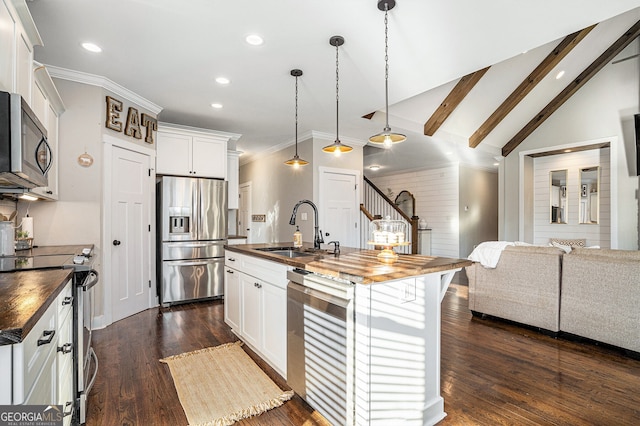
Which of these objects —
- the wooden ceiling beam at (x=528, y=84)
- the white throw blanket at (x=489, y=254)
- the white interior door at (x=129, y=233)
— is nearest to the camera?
the white throw blanket at (x=489, y=254)

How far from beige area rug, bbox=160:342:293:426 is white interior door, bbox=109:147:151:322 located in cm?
154

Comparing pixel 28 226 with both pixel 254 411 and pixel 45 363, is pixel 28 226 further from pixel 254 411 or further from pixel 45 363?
pixel 254 411

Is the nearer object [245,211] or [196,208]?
[196,208]

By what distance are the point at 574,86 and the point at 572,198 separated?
2176mm

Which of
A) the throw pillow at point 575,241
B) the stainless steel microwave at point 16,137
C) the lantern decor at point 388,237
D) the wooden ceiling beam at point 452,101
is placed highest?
the wooden ceiling beam at point 452,101

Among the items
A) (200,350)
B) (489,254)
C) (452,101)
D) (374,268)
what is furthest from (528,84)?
(200,350)

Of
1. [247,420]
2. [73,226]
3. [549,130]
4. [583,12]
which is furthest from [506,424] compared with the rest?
[549,130]

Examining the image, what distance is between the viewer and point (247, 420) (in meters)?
1.92

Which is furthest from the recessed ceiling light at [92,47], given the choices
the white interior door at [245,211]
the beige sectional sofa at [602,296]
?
the white interior door at [245,211]

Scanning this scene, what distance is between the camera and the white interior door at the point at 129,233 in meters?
3.71

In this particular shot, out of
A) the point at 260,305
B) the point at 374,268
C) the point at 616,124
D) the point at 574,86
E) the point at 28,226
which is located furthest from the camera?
the point at 574,86

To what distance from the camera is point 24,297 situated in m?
1.17

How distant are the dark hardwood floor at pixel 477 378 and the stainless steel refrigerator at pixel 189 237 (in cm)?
83

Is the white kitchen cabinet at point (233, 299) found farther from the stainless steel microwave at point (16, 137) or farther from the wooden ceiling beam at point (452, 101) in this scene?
the wooden ceiling beam at point (452, 101)
